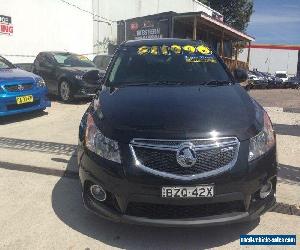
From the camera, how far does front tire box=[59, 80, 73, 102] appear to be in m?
11.1

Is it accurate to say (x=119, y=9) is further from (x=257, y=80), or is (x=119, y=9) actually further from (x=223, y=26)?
(x=257, y=80)

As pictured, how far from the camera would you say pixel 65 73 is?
36.9 ft

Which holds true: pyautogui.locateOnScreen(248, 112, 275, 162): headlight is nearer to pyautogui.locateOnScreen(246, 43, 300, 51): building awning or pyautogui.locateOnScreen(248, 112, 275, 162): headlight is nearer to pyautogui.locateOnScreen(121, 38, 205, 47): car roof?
pyautogui.locateOnScreen(121, 38, 205, 47): car roof

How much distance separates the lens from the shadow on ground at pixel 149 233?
3318mm

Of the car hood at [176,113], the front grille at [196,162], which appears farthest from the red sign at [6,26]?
the front grille at [196,162]

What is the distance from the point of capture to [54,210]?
395 cm

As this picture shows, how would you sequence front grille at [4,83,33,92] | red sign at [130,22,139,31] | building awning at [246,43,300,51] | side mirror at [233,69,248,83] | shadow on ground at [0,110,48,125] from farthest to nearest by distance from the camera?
building awning at [246,43,300,51]
red sign at [130,22,139,31]
shadow on ground at [0,110,48,125]
front grille at [4,83,33,92]
side mirror at [233,69,248,83]

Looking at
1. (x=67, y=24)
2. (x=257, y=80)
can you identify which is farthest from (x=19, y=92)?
(x=257, y=80)

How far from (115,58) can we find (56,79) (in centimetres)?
677

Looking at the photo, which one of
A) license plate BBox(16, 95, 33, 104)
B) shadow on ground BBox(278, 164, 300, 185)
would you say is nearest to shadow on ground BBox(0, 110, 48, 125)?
license plate BBox(16, 95, 33, 104)

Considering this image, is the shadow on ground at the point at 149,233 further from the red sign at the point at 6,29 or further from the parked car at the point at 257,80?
the parked car at the point at 257,80

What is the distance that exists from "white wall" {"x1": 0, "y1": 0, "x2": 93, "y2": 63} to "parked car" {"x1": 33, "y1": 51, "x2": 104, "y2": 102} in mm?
3026

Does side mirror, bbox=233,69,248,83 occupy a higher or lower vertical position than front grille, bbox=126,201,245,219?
higher

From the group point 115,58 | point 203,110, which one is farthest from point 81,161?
point 115,58
